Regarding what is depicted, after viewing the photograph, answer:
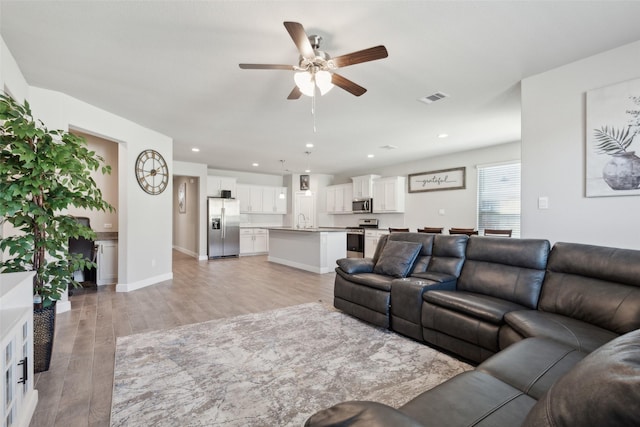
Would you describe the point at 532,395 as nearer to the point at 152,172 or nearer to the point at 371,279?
the point at 371,279

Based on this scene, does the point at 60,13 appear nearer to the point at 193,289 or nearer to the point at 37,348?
the point at 37,348

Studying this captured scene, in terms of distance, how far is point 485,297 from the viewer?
256cm

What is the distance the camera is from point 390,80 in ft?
10.3

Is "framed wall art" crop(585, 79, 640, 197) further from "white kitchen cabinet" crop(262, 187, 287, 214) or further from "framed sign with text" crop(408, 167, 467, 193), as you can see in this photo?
"white kitchen cabinet" crop(262, 187, 287, 214)

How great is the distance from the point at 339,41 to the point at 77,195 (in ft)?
8.03

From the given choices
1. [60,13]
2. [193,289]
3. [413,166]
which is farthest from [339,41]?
[413,166]

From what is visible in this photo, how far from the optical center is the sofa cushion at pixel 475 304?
2.18 m

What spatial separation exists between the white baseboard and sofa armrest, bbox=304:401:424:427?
473 cm

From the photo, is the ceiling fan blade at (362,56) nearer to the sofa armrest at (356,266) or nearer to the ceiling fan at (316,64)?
the ceiling fan at (316,64)

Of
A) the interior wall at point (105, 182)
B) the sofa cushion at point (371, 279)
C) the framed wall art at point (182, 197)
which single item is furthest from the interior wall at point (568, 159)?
the framed wall art at point (182, 197)

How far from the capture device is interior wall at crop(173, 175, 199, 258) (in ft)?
27.4

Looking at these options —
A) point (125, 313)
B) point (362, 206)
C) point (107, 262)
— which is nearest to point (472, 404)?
point (125, 313)

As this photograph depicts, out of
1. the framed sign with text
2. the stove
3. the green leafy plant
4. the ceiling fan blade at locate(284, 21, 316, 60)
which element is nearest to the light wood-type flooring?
the green leafy plant

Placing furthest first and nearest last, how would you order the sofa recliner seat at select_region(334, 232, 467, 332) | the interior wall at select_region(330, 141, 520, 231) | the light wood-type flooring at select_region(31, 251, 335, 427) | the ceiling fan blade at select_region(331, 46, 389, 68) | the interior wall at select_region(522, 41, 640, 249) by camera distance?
the interior wall at select_region(330, 141, 520, 231) < the sofa recliner seat at select_region(334, 232, 467, 332) < the interior wall at select_region(522, 41, 640, 249) < the ceiling fan blade at select_region(331, 46, 389, 68) < the light wood-type flooring at select_region(31, 251, 335, 427)
